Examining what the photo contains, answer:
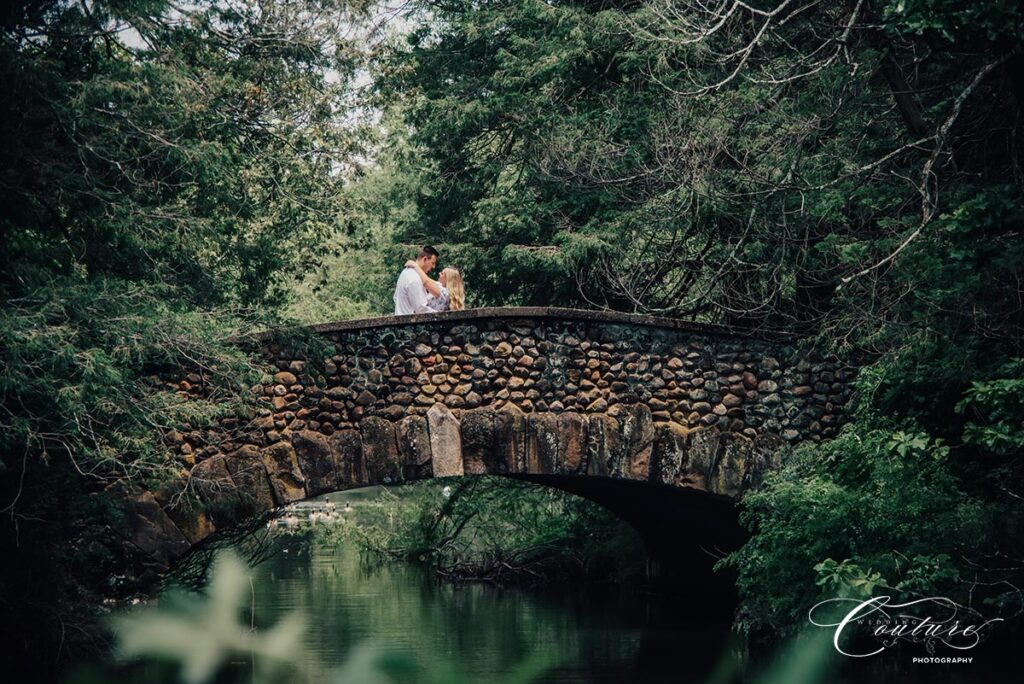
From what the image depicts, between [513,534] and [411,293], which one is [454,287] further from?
[513,534]

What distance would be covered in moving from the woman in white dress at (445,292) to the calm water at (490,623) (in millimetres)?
2762

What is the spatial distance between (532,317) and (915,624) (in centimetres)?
367

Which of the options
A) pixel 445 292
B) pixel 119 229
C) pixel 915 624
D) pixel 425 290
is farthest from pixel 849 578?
pixel 119 229

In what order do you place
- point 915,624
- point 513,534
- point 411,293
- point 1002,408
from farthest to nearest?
point 513,534 < point 411,293 < point 915,624 < point 1002,408

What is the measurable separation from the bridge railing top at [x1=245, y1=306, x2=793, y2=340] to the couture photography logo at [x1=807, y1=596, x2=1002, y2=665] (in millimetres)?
2517

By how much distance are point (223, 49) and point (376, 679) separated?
10.8 metres

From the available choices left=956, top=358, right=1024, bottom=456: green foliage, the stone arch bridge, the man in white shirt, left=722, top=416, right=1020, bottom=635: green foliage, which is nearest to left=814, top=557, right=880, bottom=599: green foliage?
left=722, top=416, right=1020, bottom=635: green foliage

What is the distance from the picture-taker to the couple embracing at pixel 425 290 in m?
10.5

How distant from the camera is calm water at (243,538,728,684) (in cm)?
1006

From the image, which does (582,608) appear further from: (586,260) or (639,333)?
(639,333)

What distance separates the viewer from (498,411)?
10.1m

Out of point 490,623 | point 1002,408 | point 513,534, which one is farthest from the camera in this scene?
point 513,534

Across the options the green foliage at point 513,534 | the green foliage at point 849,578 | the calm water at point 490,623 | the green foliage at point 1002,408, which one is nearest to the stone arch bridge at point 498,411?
the calm water at point 490,623

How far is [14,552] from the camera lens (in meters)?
8.34
